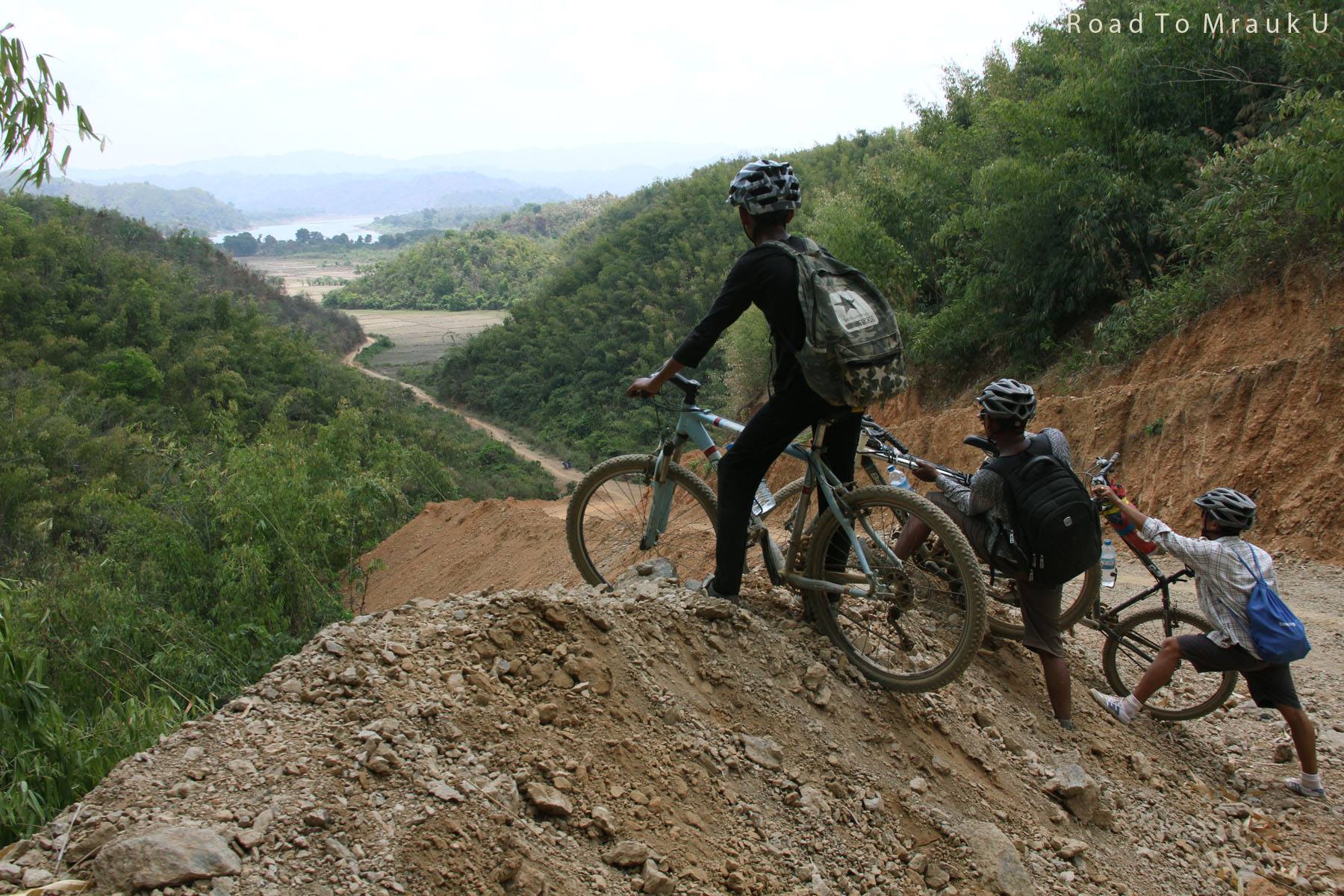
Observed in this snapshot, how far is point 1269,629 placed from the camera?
4.16 metres

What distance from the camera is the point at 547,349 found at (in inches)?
2072

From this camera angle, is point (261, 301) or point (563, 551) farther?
point (261, 301)

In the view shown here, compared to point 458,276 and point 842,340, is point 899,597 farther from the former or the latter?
point 458,276

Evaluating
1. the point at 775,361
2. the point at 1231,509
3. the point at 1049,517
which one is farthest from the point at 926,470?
the point at 1231,509

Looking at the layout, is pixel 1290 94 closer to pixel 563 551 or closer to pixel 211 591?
pixel 563 551

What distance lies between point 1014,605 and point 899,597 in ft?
3.37

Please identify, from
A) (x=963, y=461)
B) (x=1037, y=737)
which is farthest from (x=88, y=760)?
(x=963, y=461)

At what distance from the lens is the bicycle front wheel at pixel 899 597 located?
3656mm

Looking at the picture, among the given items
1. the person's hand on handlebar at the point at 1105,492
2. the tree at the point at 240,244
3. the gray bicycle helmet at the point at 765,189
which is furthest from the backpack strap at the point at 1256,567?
the tree at the point at 240,244

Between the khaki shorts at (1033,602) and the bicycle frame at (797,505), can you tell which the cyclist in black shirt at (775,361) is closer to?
the bicycle frame at (797,505)

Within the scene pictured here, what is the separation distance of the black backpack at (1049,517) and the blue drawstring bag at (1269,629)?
0.81 meters

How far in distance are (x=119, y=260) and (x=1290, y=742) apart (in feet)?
123

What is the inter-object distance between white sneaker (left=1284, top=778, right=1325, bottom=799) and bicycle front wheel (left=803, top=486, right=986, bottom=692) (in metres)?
1.80

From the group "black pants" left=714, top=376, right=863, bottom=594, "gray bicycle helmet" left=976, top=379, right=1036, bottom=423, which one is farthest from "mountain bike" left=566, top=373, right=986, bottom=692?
"gray bicycle helmet" left=976, top=379, right=1036, bottom=423
